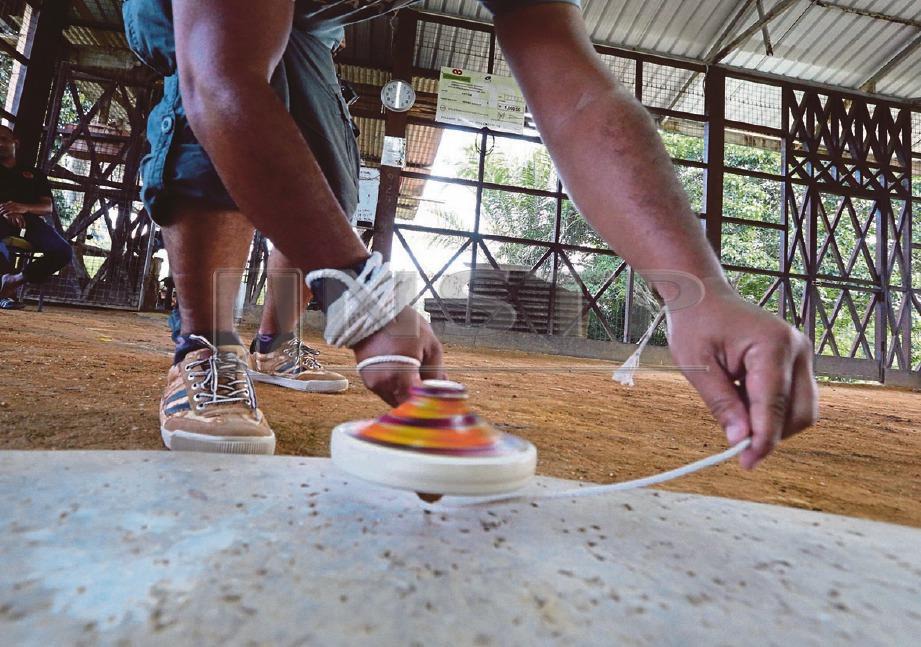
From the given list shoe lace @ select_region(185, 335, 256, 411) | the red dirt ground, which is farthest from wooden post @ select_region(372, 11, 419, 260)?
shoe lace @ select_region(185, 335, 256, 411)

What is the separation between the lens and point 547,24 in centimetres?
82

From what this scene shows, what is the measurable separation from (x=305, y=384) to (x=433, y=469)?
51.0 inches

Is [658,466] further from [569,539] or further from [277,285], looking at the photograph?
[277,285]

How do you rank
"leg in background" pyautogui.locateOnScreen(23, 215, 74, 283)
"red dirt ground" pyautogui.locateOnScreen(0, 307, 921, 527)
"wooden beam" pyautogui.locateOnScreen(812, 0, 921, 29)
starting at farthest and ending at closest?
"wooden beam" pyautogui.locateOnScreen(812, 0, 921, 29), "leg in background" pyautogui.locateOnScreen(23, 215, 74, 283), "red dirt ground" pyautogui.locateOnScreen(0, 307, 921, 527)

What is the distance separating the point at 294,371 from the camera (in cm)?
174

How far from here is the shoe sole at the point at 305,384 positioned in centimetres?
168

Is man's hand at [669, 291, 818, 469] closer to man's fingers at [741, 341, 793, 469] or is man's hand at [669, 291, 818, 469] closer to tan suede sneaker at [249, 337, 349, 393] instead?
man's fingers at [741, 341, 793, 469]

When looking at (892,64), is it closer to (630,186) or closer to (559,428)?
(559,428)

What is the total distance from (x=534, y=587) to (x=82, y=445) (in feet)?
2.52

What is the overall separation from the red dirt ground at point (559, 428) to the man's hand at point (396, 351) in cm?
11

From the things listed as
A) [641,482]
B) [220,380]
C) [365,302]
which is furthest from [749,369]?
[220,380]

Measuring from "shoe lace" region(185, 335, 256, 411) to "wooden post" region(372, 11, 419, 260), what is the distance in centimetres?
516

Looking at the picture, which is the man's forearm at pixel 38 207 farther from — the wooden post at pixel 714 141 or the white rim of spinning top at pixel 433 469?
the wooden post at pixel 714 141

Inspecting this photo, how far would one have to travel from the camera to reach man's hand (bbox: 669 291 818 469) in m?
0.50
